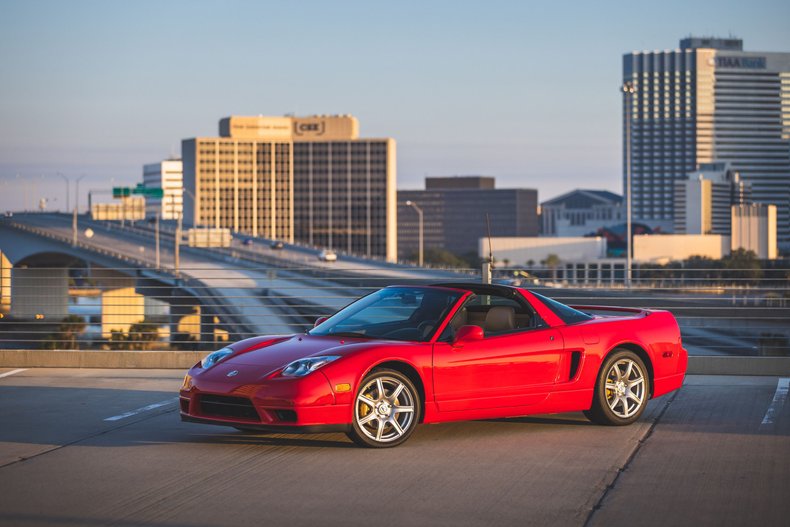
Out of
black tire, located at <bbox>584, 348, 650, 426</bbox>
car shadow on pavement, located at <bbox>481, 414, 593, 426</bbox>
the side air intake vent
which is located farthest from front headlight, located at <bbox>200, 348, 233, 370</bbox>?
black tire, located at <bbox>584, 348, 650, 426</bbox>

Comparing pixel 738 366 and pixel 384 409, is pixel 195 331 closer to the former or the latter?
pixel 738 366

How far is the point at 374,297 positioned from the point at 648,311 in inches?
100.0

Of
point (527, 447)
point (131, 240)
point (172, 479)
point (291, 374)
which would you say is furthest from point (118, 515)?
point (131, 240)

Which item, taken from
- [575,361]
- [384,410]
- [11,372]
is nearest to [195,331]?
[11,372]

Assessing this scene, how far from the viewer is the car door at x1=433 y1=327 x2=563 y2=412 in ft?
28.0

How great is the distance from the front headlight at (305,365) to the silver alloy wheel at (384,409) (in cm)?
33

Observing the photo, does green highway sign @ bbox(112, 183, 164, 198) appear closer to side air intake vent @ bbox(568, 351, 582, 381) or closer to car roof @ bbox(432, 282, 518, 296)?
car roof @ bbox(432, 282, 518, 296)

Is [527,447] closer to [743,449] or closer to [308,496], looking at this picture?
[743,449]

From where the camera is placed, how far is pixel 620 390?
945 cm

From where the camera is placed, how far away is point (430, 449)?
27.2 feet

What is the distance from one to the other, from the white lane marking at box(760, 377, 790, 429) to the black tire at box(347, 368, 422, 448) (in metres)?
2.97

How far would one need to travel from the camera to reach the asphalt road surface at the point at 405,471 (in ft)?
20.5

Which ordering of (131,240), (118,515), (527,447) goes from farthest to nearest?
(131,240) < (527,447) < (118,515)

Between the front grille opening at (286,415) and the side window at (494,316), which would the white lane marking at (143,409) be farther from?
the side window at (494,316)
